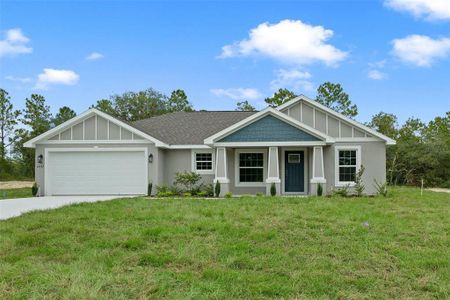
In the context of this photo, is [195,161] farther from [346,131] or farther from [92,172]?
[346,131]

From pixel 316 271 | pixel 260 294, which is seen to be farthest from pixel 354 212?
pixel 260 294

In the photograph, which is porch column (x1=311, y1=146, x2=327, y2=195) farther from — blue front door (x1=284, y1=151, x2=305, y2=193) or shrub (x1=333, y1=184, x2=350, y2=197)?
blue front door (x1=284, y1=151, x2=305, y2=193)

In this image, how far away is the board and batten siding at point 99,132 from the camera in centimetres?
1919

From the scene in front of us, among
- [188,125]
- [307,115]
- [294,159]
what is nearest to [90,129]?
[188,125]

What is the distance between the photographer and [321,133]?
1783cm

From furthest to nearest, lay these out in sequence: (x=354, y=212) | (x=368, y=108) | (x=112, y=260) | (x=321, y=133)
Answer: (x=368, y=108) < (x=321, y=133) < (x=354, y=212) < (x=112, y=260)

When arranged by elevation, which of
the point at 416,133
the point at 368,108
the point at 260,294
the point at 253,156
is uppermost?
the point at 368,108

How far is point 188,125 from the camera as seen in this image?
2267cm

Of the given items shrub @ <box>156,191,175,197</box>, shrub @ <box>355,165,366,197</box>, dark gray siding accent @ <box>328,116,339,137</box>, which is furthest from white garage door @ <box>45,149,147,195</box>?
shrub @ <box>355,165,366,197</box>

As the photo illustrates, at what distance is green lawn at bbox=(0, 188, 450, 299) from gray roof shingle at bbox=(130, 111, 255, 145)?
A: 10.1m

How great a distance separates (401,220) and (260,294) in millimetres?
6169

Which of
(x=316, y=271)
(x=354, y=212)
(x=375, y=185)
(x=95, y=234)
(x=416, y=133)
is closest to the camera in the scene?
(x=316, y=271)

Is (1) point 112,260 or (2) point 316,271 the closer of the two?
(2) point 316,271

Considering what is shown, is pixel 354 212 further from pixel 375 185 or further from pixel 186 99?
pixel 186 99
